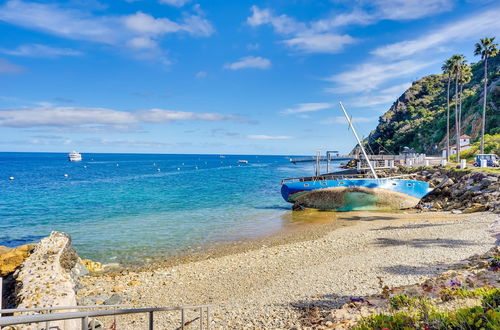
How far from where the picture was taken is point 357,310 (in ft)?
29.1

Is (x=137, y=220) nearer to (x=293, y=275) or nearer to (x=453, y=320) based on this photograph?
(x=293, y=275)

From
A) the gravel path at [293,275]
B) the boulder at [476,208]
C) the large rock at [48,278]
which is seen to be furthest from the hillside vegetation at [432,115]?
the large rock at [48,278]

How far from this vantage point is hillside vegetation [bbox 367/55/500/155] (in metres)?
71.6

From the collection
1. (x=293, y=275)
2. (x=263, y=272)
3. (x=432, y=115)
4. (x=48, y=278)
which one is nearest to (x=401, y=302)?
(x=293, y=275)

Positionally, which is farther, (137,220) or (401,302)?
(137,220)

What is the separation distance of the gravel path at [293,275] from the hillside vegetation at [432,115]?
2273 inches

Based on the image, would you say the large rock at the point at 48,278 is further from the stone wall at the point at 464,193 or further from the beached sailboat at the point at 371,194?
the stone wall at the point at 464,193

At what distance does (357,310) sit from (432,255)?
8808 millimetres

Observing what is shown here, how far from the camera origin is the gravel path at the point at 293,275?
11008mm

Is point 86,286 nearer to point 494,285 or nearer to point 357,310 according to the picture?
point 357,310

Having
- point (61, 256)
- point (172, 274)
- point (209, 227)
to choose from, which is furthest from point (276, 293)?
point (209, 227)

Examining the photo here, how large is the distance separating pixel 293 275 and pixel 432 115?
105494 millimetres

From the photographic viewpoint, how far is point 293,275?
14.7 m

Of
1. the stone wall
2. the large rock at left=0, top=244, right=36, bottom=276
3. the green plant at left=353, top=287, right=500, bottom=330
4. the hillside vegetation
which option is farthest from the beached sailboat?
the hillside vegetation
